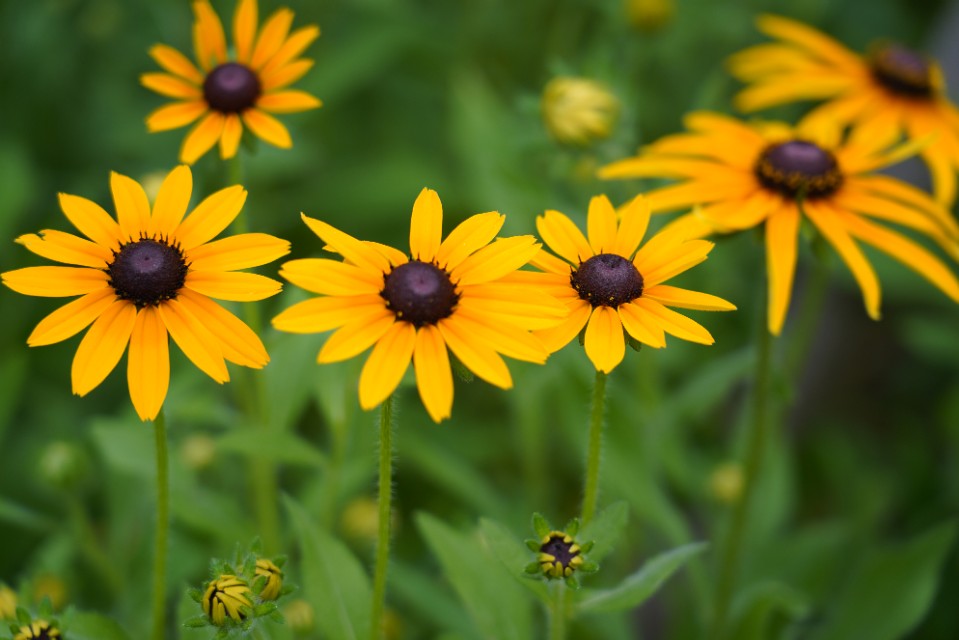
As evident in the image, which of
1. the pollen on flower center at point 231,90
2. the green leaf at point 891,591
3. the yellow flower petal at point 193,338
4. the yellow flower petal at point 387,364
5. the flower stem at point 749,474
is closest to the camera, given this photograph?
the yellow flower petal at point 387,364

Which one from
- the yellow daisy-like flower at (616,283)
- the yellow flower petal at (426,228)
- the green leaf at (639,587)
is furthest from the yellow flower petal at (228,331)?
the green leaf at (639,587)

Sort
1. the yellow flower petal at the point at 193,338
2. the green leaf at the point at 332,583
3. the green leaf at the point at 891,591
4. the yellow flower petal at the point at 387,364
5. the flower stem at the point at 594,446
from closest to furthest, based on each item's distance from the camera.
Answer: the yellow flower petal at the point at 387,364 < the yellow flower petal at the point at 193,338 < the flower stem at the point at 594,446 < the green leaf at the point at 332,583 < the green leaf at the point at 891,591

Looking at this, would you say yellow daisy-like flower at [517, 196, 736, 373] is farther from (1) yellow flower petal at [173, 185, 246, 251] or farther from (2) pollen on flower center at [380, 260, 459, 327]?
(1) yellow flower petal at [173, 185, 246, 251]

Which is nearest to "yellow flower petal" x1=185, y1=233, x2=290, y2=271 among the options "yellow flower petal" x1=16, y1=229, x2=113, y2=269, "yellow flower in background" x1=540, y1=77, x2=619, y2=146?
"yellow flower petal" x1=16, y1=229, x2=113, y2=269

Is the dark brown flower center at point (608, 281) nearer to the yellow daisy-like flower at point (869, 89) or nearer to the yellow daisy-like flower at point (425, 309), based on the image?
the yellow daisy-like flower at point (425, 309)

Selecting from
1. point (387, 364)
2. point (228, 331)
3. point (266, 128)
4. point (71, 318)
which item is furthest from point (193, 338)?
point (266, 128)

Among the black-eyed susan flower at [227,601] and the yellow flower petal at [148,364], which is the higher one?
the yellow flower petal at [148,364]

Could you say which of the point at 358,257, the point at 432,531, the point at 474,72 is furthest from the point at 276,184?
the point at 358,257
